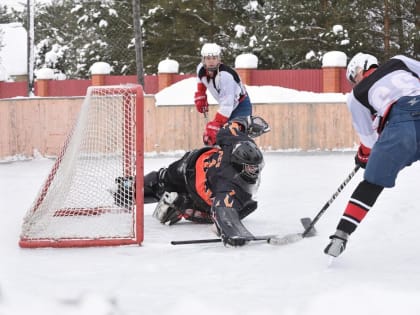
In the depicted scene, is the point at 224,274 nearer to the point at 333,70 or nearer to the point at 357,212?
the point at 357,212

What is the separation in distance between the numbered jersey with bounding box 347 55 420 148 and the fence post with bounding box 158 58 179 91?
529 inches

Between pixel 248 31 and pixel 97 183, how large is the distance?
1771 centimetres

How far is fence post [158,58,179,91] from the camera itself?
16859 millimetres

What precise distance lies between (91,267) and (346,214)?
50.2 inches

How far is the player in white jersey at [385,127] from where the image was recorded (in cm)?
344

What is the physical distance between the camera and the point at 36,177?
827 cm

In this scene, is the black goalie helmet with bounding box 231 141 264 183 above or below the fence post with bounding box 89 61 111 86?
below

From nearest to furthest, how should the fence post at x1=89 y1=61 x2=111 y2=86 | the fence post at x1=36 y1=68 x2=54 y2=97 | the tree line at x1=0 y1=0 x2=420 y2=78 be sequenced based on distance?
the fence post at x1=89 y1=61 x2=111 y2=86, the tree line at x1=0 y1=0 x2=420 y2=78, the fence post at x1=36 y1=68 x2=54 y2=97

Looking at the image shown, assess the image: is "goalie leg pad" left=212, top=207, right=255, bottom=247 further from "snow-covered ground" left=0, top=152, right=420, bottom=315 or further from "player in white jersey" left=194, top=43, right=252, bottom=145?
"player in white jersey" left=194, top=43, right=252, bottom=145

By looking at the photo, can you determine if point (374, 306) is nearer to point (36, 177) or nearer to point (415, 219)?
point (415, 219)

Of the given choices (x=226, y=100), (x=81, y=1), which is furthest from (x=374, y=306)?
(x=81, y=1)

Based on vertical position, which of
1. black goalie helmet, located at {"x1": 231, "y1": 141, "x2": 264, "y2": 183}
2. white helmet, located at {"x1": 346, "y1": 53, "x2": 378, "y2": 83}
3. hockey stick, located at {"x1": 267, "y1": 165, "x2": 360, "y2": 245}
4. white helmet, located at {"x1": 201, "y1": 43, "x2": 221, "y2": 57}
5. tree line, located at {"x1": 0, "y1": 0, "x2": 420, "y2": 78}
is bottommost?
hockey stick, located at {"x1": 267, "y1": 165, "x2": 360, "y2": 245}

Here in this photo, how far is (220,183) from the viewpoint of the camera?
4473 mm

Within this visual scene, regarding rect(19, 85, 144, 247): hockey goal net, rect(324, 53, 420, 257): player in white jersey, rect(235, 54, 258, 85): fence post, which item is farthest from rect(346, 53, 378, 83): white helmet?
rect(235, 54, 258, 85): fence post
